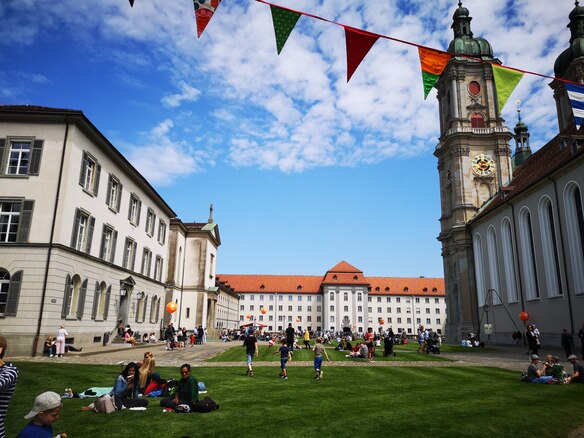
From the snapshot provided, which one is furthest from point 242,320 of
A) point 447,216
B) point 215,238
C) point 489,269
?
point 489,269

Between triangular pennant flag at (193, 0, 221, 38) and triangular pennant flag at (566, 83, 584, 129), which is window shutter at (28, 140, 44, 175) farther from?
triangular pennant flag at (566, 83, 584, 129)

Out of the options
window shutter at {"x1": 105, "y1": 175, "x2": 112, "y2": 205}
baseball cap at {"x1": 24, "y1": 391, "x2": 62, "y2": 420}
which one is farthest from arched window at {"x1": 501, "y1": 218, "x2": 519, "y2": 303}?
baseball cap at {"x1": 24, "y1": 391, "x2": 62, "y2": 420}

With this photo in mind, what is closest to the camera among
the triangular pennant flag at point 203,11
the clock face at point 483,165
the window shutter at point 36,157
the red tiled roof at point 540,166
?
the triangular pennant flag at point 203,11

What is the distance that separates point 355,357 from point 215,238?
37488mm

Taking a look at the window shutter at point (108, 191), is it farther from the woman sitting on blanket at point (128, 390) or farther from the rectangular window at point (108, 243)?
the woman sitting on blanket at point (128, 390)

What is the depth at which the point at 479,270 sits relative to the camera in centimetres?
4859

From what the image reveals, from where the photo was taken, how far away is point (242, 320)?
115688 mm

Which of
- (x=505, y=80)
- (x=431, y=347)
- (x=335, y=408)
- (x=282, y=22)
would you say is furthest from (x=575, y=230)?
(x=282, y=22)

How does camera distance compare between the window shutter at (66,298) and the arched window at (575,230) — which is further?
the arched window at (575,230)

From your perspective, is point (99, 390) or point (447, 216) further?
point (447, 216)

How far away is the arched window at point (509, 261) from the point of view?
40625 mm

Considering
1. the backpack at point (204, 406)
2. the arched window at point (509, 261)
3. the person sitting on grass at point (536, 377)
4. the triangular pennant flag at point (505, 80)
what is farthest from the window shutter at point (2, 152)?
the arched window at point (509, 261)

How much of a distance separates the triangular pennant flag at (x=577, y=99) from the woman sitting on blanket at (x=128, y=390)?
15497 mm

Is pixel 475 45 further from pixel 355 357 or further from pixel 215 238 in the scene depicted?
pixel 355 357
